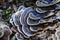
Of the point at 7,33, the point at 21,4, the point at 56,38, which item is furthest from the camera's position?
the point at 21,4

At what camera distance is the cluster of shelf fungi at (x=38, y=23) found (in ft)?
6.24

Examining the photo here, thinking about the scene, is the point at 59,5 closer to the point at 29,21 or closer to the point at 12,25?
the point at 29,21

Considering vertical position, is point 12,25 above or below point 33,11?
below

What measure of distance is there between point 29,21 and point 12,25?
31cm

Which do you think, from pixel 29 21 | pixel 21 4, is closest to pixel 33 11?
pixel 29 21

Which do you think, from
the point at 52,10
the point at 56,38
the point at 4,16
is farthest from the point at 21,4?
the point at 56,38

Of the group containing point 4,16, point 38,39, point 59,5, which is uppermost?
point 59,5

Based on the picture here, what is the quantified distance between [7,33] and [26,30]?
0.24m

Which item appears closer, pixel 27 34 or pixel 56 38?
pixel 56 38

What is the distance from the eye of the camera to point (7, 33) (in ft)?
6.87

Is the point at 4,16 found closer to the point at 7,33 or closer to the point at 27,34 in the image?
the point at 7,33

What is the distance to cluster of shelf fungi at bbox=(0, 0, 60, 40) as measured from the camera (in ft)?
6.24

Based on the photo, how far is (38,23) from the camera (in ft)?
6.31

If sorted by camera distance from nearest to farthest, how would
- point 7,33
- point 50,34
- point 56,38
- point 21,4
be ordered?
point 56,38 < point 50,34 < point 7,33 < point 21,4
